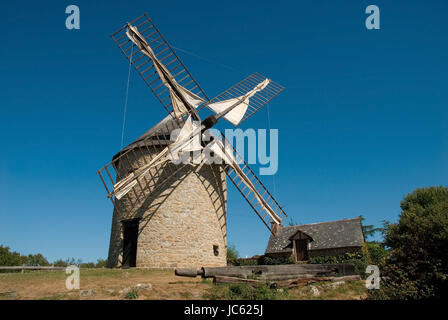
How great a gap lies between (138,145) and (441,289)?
13.9 meters

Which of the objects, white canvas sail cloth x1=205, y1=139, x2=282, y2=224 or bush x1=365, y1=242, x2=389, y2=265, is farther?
bush x1=365, y1=242, x2=389, y2=265

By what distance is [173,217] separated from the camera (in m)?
15.8

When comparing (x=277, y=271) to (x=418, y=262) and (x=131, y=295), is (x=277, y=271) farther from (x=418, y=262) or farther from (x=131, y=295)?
(x=131, y=295)

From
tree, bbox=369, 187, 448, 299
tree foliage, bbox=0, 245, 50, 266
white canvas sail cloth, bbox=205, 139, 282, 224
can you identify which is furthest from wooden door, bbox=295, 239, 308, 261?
tree foliage, bbox=0, 245, 50, 266

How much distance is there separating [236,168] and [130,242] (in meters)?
6.98

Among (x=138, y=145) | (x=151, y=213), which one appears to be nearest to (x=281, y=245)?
(x=151, y=213)

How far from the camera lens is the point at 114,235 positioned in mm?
16953

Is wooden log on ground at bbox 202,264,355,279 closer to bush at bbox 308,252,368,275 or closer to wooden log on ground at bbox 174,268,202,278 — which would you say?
wooden log on ground at bbox 174,268,202,278

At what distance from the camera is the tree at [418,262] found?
9.80 m

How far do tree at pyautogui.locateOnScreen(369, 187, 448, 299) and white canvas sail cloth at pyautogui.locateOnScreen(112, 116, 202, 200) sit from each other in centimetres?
987

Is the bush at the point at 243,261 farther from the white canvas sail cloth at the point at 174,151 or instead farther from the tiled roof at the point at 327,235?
the white canvas sail cloth at the point at 174,151

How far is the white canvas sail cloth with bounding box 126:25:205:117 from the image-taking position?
16058mm
